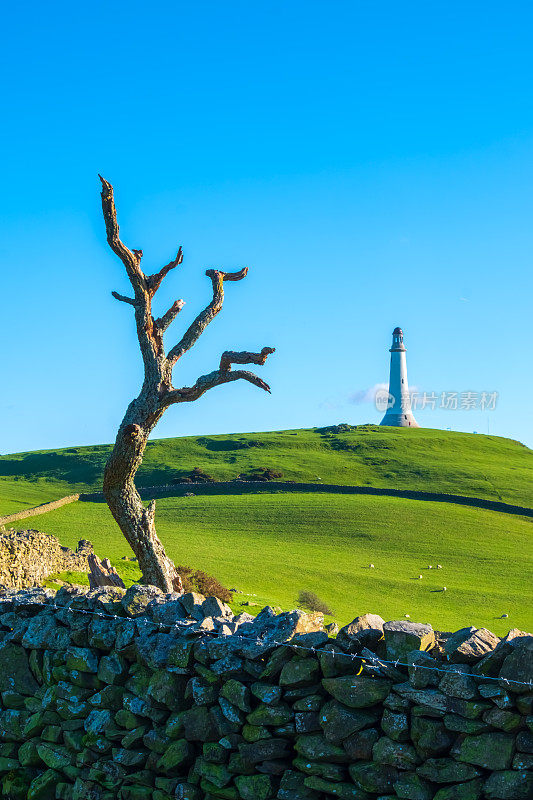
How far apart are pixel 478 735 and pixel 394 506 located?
189 feet

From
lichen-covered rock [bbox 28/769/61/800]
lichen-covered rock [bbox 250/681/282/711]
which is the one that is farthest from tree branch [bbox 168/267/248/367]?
lichen-covered rock [bbox 250/681/282/711]

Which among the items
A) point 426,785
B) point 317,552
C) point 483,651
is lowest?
point 317,552

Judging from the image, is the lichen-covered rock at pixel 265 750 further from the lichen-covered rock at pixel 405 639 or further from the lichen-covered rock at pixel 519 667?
the lichen-covered rock at pixel 519 667

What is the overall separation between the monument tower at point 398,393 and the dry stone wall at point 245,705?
137862mm

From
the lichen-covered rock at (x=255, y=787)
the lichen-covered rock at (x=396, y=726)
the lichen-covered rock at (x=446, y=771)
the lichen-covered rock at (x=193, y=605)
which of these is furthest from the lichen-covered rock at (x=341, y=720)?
the lichen-covered rock at (x=193, y=605)

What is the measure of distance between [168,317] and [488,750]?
44.7 feet

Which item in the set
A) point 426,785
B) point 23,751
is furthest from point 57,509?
point 426,785

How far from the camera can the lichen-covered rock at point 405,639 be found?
7.78 m

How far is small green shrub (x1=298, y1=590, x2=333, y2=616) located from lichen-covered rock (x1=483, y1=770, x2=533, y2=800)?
83.5ft

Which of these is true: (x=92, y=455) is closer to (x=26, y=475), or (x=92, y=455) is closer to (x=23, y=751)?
(x=26, y=475)

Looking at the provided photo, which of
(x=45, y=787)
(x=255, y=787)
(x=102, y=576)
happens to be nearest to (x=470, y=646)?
(x=255, y=787)

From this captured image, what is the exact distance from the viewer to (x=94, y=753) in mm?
10352

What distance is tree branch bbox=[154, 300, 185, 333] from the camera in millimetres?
18766

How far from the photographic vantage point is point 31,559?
2761 cm
